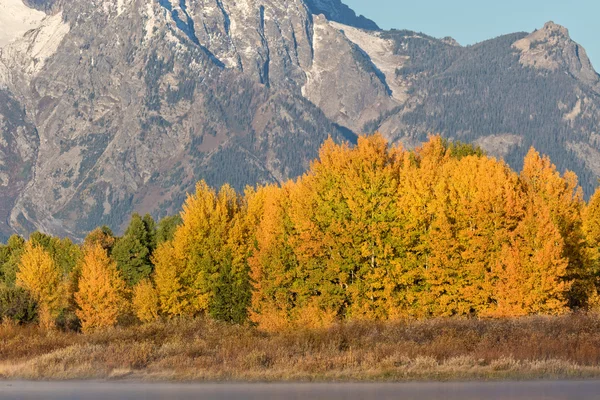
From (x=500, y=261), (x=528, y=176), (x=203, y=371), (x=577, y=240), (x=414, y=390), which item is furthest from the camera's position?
(x=528, y=176)

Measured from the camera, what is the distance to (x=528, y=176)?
79750 mm

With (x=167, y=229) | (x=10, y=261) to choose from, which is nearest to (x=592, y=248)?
(x=167, y=229)

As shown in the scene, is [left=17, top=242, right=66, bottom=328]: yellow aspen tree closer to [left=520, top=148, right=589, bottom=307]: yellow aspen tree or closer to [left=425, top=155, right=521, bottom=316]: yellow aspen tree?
[left=425, top=155, right=521, bottom=316]: yellow aspen tree

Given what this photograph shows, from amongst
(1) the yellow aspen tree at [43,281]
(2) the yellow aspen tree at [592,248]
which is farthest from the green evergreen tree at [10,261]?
(2) the yellow aspen tree at [592,248]

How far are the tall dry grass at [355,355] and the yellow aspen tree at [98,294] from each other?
3259 cm

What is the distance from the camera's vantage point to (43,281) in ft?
331

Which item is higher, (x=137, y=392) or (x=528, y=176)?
(x=528, y=176)

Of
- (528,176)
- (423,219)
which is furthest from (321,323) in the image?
(528,176)

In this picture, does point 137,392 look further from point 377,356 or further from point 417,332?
point 417,332

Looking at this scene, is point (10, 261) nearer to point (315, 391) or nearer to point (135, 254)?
point (135, 254)

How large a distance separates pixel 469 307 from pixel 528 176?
16187 mm

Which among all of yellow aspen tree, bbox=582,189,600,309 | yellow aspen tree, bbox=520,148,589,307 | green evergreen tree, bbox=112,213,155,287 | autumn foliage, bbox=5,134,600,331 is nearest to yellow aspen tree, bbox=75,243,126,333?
autumn foliage, bbox=5,134,600,331

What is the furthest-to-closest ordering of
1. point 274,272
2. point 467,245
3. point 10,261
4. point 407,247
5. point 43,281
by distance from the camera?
point 10,261
point 43,281
point 274,272
point 407,247
point 467,245

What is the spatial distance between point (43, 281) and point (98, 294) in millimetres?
11321
